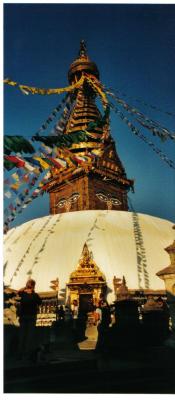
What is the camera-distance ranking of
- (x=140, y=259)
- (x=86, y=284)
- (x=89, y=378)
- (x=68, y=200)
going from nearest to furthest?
(x=89, y=378) < (x=86, y=284) < (x=140, y=259) < (x=68, y=200)

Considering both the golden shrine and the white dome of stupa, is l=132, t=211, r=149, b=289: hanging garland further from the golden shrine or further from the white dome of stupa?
the golden shrine

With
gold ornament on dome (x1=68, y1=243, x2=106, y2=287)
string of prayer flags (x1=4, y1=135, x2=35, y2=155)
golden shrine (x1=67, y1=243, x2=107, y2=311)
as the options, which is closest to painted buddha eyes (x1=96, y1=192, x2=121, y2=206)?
gold ornament on dome (x1=68, y1=243, x2=106, y2=287)

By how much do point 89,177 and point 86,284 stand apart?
875cm

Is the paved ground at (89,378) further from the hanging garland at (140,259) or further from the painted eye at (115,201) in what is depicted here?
the painted eye at (115,201)

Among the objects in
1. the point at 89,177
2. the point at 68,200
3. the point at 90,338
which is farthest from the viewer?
the point at 68,200

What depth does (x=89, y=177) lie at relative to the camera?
22031 mm

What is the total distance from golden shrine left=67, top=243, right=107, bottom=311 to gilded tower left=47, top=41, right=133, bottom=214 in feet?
21.1

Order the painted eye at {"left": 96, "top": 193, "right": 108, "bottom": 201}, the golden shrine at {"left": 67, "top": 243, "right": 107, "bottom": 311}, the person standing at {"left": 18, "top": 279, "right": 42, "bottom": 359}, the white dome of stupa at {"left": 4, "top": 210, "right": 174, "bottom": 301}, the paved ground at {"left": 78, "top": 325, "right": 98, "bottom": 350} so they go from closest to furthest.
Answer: the person standing at {"left": 18, "top": 279, "right": 42, "bottom": 359} → the paved ground at {"left": 78, "top": 325, "right": 98, "bottom": 350} → the golden shrine at {"left": 67, "top": 243, "right": 107, "bottom": 311} → the white dome of stupa at {"left": 4, "top": 210, "right": 174, "bottom": 301} → the painted eye at {"left": 96, "top": 193, "right": 108, "bottom": 201}

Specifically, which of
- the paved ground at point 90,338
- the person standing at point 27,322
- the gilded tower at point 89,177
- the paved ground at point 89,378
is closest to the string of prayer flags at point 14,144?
the person standing at point 27,322

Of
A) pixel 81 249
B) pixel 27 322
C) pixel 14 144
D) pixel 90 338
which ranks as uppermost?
pixel 14 144

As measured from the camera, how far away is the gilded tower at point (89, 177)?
2172 centimetres

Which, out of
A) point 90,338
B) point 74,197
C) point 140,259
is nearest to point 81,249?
point 140,259

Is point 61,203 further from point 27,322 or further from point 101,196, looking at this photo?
point 27,322

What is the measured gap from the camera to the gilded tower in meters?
21.7
